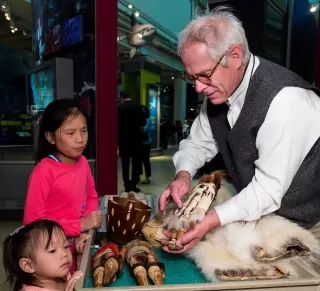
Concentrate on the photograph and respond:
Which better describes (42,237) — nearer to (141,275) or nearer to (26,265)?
(26,265)

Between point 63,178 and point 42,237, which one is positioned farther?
point 63,178

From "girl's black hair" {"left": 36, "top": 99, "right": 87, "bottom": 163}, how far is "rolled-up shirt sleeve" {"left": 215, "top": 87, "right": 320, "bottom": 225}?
66cm

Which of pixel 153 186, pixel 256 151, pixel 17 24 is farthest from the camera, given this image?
pixel 17 24

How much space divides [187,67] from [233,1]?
4.44 ft

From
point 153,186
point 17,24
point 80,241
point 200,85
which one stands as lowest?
point 153,186

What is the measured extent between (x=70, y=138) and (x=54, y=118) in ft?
0.33

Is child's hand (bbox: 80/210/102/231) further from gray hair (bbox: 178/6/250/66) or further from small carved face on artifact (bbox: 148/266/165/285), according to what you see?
gray hair (bbox: 178/6/250/66)

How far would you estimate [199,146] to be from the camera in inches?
53.4

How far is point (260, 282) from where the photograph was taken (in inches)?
28.7

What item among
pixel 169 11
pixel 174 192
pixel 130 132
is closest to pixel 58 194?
pixel 174 192

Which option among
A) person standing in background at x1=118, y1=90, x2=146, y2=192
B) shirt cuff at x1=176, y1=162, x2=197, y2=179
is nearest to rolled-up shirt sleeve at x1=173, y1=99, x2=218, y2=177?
shirt cuff at x1=176, y1=162, x2=197, y2=179

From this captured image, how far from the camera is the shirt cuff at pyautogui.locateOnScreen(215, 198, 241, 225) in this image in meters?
0.91

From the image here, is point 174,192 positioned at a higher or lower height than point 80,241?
higher

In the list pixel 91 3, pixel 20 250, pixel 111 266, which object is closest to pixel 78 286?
pixel 111 266
